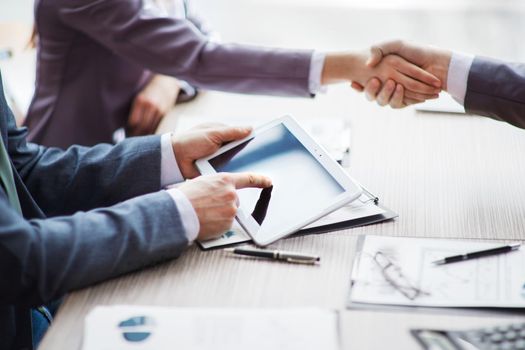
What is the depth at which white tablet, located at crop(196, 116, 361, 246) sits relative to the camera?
1.07 metres

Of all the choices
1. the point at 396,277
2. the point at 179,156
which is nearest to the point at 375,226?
the point at 396,277

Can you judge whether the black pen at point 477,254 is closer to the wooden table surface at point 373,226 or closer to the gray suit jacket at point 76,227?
the wooden table surface at point 373,226

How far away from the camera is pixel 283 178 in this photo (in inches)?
45.0

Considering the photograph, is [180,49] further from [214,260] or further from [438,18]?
[438,18]

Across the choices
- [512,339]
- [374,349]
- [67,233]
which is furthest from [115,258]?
[512,339]

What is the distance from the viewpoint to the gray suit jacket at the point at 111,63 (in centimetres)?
153

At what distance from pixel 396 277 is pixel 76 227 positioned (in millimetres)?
455

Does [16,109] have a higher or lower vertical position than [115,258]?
lower

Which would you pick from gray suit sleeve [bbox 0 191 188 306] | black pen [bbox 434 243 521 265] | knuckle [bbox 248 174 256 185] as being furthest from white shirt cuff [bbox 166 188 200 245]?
black pen [bbox 434 243 521 265]

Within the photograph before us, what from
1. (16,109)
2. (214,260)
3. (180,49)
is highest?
(180,49)

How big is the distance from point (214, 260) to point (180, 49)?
69 centimetres

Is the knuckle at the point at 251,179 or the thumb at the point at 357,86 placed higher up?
the thumb at the point at 357,86

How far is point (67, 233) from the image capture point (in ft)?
3.14

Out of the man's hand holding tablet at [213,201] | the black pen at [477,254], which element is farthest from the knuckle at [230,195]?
the black pen at [477,254]
